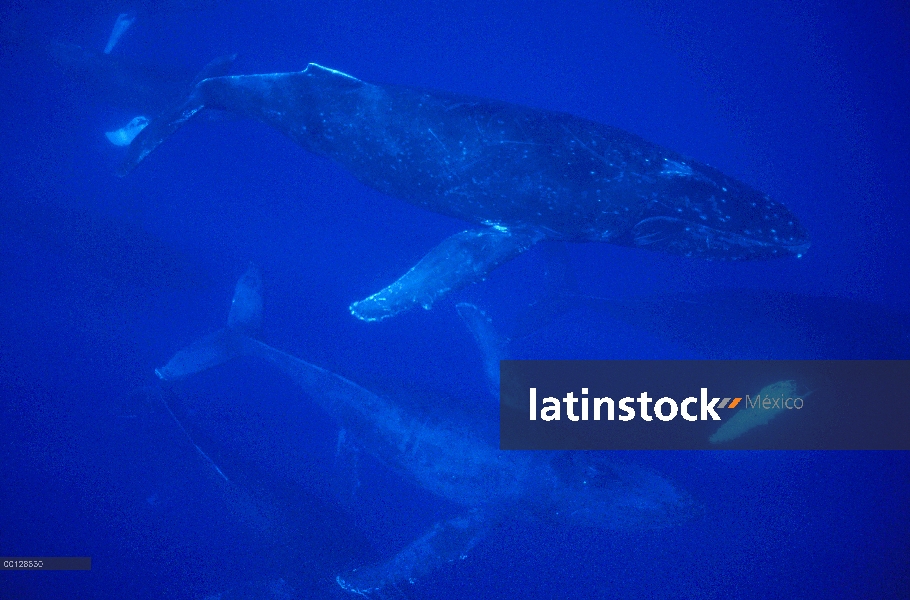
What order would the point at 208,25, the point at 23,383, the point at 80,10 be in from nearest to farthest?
the point at 23,383
the point at 80,10
the point at 208,25

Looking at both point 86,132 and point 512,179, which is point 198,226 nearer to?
point 86,132

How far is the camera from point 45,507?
38.0 ft

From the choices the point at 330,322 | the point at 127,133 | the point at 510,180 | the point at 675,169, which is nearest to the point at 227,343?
the point at 330,322

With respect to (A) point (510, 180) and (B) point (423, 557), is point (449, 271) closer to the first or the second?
(A) point (510, 180)

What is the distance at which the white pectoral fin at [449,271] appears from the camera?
300 inches

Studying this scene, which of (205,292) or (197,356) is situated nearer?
(197,356)

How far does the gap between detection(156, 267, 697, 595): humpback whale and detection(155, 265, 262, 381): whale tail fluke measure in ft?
9.13

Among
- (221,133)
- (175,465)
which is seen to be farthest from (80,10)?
(175,465)

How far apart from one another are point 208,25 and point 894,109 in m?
22.2

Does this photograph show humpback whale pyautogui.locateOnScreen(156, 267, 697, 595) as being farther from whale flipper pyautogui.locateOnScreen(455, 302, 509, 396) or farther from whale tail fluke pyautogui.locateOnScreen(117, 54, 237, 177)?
whale tail fluke pyautogui.locateOnScreen(117, 54, 237, 177)
